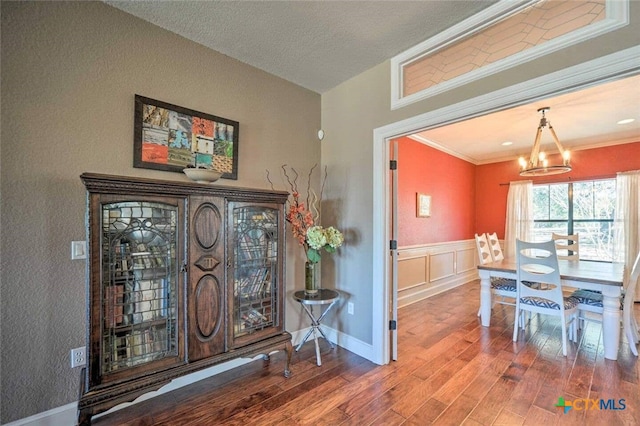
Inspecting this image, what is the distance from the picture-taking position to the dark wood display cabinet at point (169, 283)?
1511 mm

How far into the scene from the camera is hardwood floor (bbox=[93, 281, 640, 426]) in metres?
1.82

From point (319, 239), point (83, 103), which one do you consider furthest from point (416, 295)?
point (83, 103)

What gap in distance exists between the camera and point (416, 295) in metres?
4.47

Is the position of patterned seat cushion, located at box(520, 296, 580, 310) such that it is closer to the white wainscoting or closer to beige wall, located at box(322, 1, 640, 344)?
the white wainscoting

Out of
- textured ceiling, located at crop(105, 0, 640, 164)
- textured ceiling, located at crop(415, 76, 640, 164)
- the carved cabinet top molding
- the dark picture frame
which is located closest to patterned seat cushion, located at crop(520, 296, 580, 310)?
textured ceiling, located at crop(415, 76, 640, 164)

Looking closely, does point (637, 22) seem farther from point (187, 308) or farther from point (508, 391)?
point (187, 308)

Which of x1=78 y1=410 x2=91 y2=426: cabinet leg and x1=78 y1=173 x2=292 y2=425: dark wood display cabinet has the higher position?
x1=78 y1=173 x2=292 y2=425: dark wood display cabinet

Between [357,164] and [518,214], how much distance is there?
469cm

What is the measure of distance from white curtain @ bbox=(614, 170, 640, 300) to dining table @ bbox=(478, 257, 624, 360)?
5.99 ft

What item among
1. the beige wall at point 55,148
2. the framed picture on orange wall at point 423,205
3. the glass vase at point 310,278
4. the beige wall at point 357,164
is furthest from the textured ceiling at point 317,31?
the framed picture on orange wall at point 423,205

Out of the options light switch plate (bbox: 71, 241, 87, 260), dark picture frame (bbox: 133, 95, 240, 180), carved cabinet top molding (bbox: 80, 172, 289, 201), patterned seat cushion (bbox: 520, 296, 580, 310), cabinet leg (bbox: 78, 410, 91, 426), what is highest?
dark picture frame (bbox: 133, 95, 240, 180)

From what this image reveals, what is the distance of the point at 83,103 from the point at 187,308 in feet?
5.00

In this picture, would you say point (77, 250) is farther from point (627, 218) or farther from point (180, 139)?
point (627, 218)

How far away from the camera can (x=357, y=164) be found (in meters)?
2.77
